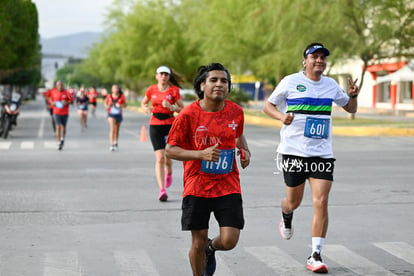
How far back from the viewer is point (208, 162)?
5.56m

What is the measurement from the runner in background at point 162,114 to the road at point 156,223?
0.33 metres

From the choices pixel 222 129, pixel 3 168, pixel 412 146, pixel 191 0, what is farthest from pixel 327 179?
pixel 191 0

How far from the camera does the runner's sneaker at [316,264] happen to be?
6531 mm

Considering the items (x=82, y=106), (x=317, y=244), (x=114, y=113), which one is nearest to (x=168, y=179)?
(x=317, y=244)

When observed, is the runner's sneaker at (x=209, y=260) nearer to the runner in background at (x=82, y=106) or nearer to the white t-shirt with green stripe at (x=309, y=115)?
the white t-shirt with green stripe at (x=309, y=115)

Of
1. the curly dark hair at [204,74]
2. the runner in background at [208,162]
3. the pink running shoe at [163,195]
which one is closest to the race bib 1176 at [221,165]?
the runner in background at [208,162]

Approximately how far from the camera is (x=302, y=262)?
6.98m

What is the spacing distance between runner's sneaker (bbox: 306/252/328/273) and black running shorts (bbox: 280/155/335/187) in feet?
2.36

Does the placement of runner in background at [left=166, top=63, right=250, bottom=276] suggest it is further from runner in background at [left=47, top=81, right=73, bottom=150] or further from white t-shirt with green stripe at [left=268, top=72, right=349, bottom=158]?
runner in background at [left=47, top=81, right=73, bottom=150]

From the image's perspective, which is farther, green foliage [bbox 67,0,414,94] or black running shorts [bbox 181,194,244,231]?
green foliage [bbox 67,0,414,94]

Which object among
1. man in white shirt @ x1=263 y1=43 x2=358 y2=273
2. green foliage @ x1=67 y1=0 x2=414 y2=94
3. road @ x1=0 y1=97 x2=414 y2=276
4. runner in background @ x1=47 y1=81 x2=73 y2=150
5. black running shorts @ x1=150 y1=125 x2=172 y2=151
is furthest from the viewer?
green foliage @ x1=67 y1=0 x2=414 y2=94

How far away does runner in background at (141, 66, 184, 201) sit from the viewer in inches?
428

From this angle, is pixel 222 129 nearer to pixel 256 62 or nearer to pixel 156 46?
pixel 256 62

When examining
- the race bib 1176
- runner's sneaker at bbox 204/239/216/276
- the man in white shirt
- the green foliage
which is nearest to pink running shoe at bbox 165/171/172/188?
the man in white shirt
